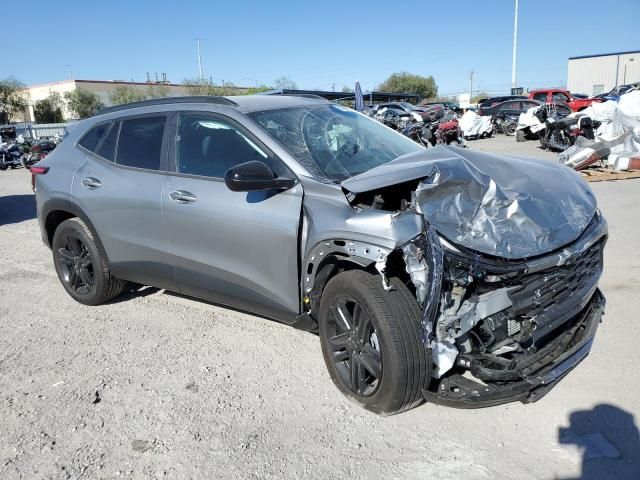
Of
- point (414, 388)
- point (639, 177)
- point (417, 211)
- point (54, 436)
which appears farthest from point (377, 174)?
point (639, 177)

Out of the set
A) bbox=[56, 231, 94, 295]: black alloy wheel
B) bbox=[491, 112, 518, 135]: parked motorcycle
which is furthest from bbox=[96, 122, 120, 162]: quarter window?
bbox=[491, 112, 518, 135]: parked motorcycle

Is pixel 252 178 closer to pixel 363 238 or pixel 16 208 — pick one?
pixel 363 238

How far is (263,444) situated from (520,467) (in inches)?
52.8

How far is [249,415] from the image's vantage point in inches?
127

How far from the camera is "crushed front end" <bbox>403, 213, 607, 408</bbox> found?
8.64 feet

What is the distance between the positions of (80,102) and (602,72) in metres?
53.4

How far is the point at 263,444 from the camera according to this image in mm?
2957

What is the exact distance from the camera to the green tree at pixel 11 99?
5978cm

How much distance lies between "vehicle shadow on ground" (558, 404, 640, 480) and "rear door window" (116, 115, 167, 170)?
3347mm

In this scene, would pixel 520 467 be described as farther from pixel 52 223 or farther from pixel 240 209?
pixel 52 223

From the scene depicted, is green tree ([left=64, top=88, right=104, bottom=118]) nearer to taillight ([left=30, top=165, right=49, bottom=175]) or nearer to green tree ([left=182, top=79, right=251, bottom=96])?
green tree ([left=182, top=79, right=251, bottom=96])

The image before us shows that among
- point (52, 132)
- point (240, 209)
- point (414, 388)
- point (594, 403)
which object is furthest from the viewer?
point (52, 132)

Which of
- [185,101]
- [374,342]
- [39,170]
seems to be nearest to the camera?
[374,342]

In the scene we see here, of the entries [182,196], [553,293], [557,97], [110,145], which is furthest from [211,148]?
[557,97]
